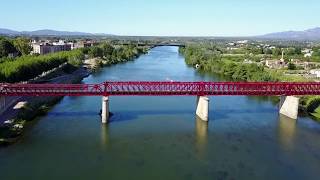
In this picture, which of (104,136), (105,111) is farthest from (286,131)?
(105,111)

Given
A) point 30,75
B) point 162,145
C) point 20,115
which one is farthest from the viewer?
point 30,75

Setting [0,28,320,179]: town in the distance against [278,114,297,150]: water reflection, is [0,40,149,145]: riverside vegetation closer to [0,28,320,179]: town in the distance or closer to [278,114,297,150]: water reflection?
[0,28,320,179]: town in the distance

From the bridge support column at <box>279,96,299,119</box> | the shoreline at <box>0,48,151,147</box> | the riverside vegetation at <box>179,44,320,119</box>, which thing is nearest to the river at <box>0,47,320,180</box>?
the shoreline at <box>0,48,151,147</box>

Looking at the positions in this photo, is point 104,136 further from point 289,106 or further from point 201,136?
point 289,106

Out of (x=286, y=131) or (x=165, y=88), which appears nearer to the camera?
(x=286, y=131)

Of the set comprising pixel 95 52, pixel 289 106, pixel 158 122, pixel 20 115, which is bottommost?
pixel 158 122
